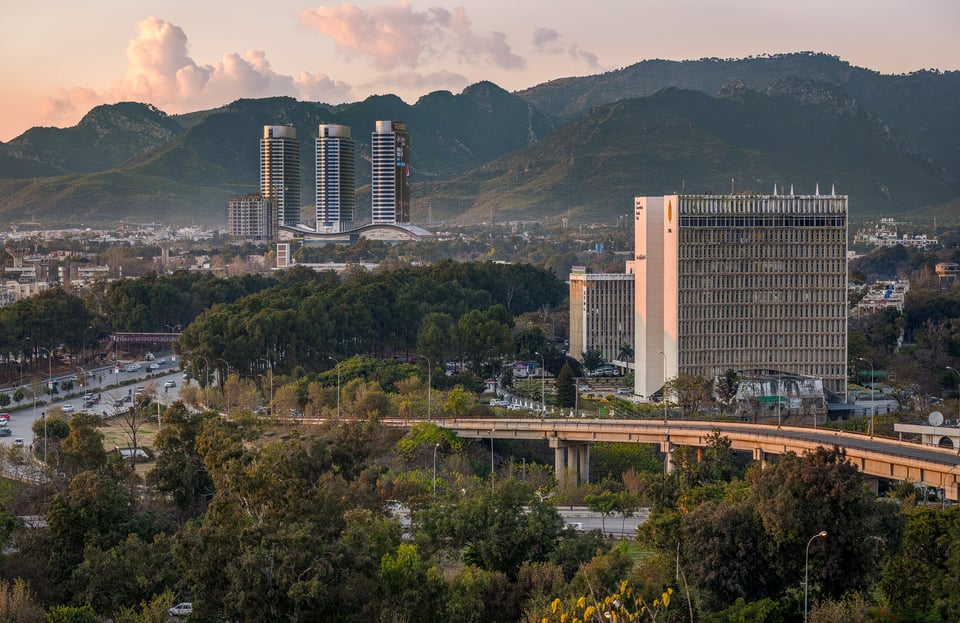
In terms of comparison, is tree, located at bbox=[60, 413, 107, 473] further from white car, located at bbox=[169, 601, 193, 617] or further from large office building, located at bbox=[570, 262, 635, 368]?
large office building, located at bbox=[570, 262, 635, 368]

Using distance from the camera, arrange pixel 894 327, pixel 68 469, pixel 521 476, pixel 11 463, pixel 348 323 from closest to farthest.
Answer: pixel 68 469 < pixel 11 463 < pixel 521 476 < pixel 348 323 < pixel 894 327

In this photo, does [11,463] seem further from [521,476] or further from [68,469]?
[521,476]

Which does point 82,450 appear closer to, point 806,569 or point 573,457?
point 573,457

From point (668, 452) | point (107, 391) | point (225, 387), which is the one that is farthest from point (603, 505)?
point (107, 391)

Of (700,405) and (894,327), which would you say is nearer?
(700,405)

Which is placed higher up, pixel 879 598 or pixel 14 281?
pixel 14 281

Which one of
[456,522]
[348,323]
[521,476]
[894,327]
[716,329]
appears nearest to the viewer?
[456,522]

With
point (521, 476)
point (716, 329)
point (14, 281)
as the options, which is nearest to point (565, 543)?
point (521, 476)

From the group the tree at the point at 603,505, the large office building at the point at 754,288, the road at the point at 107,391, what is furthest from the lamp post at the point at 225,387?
the tree at the point at 603,505
